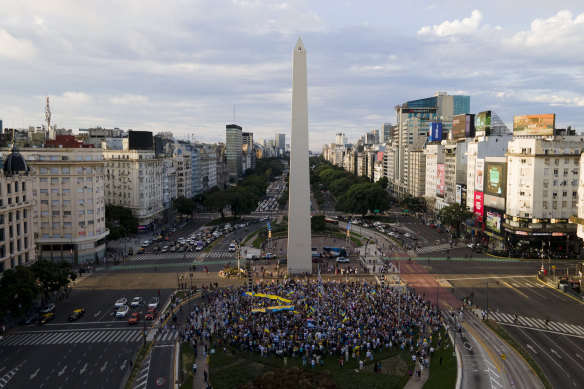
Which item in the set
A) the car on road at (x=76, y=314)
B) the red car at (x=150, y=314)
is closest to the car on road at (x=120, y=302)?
the car on road at (x=76, y=314)

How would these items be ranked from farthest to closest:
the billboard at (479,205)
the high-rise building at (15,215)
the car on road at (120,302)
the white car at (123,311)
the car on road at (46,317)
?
the billboard at (479,205) → the high-rise building at (15,215) → the car on road at (120,302) → the white car at (123,311) → the car on road at (46,317)

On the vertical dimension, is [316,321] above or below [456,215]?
below

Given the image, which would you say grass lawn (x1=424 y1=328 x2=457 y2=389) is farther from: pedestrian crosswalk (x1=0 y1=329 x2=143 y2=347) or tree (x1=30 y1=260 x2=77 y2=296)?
tree (x1=30 y1=260 x2=77 y2=296)

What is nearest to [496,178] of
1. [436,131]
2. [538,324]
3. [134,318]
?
[538,324]

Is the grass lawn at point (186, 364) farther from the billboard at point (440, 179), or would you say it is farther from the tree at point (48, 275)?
the billboard at point (440, 179)

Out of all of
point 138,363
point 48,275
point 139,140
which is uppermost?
point 139,140

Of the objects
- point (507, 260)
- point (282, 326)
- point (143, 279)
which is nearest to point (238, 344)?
point (282, 326)

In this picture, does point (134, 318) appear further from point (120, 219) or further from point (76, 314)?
point (120, 219)
